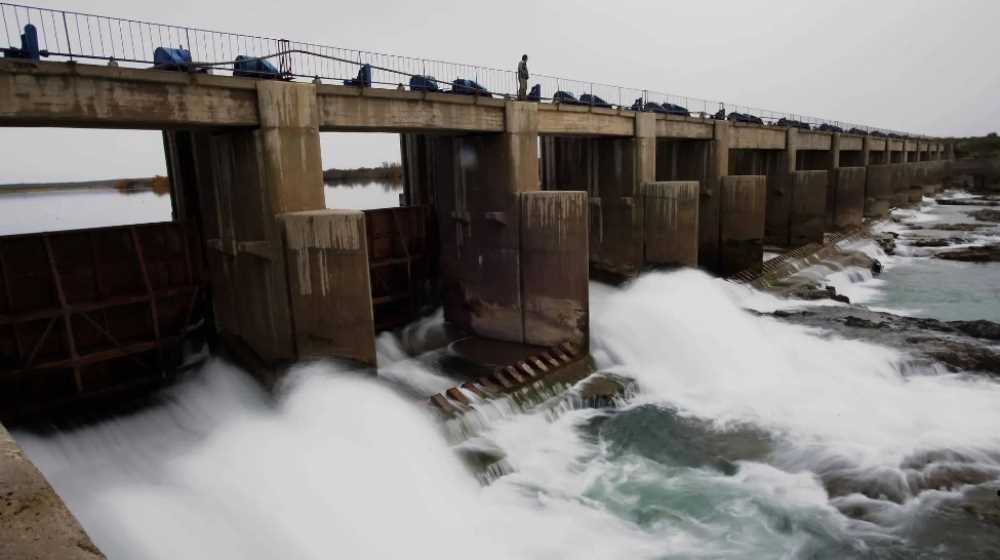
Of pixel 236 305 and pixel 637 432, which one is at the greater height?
pixel 236 305

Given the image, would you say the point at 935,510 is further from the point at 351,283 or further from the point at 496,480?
the point at 351,283

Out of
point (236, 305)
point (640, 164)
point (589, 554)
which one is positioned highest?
point (640, 164)

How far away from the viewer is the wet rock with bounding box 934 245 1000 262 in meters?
32.7

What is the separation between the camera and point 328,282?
1154cm

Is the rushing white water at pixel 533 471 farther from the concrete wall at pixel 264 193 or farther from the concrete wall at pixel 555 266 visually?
the concrete wall at pixel 555 266

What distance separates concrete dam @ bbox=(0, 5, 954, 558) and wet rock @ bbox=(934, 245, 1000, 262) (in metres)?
21.9

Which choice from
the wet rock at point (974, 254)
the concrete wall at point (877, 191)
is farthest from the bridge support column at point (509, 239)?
the concrete wall at point (877, 191)

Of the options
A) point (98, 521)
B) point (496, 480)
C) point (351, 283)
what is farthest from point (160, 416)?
point (496, 480)

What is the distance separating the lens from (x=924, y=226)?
46.4 meters

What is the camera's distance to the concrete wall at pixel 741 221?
82.0 ft

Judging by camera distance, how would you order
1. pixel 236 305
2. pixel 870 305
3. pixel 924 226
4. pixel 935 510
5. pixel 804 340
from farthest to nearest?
1. pixel 924 226
2. pixel 870 305
3. pixel 804 340
4. pixel 236 305
5. pixel 935 510

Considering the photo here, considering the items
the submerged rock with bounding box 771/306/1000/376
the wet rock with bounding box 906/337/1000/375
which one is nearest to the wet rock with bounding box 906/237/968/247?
the submerged rock with bounding box 771/306/1000/376

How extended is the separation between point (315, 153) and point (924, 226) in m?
49.0

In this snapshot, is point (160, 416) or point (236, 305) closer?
point (160, 416)
